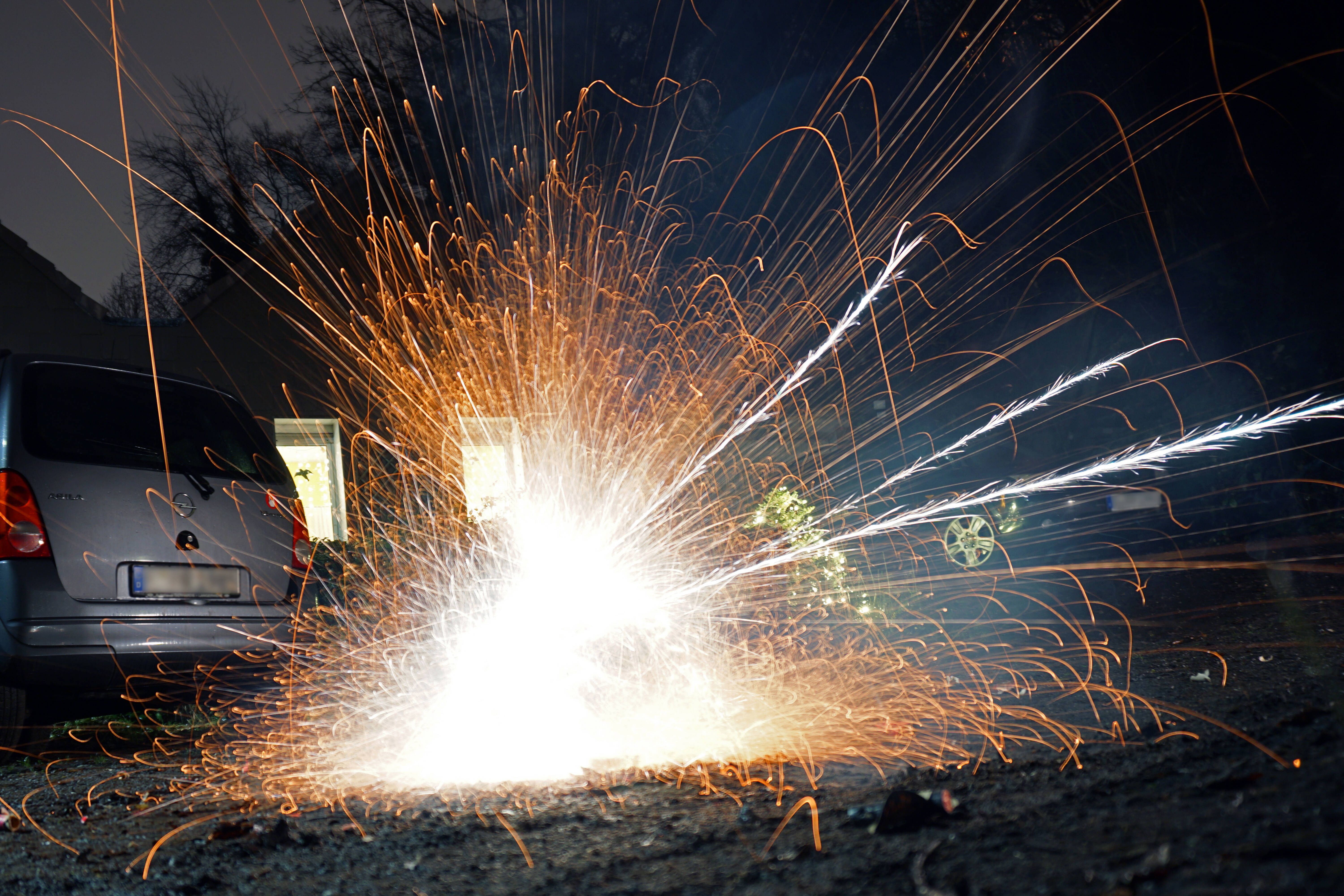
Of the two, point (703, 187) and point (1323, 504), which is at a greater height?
point (703, 187)

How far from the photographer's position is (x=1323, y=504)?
1149 centimetres

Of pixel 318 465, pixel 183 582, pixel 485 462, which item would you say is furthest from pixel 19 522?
pixel 318 465

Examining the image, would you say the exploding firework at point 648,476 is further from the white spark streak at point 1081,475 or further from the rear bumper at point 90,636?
the rear bumper at point 90,636

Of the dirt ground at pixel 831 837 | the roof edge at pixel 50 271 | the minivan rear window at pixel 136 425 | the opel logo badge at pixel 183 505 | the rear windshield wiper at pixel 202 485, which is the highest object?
the roof edge at pixel 50 271

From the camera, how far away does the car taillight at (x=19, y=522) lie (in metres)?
3.83

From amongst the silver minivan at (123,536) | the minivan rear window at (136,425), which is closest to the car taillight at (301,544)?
the silver minivan at (123,536)

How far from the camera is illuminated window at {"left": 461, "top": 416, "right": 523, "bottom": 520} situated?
7469 millimetres

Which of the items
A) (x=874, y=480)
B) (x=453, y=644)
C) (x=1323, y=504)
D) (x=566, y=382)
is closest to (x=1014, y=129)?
(x=874, y=480)

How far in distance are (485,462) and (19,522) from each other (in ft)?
17.2

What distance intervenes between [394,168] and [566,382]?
700 cm

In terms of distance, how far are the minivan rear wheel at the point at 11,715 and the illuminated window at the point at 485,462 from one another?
3147mm

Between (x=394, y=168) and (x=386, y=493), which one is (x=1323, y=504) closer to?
(x=386, y=493)

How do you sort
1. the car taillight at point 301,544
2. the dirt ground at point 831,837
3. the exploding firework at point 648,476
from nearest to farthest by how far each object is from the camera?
the dirt ground at point 831,837 → the exploding firework at point 648,476 → the car taillight at point 301,544

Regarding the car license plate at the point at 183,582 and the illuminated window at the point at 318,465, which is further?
the illuminated window at the point at 318,465
